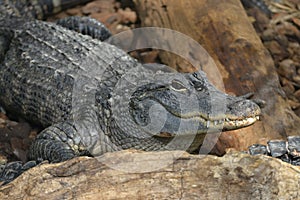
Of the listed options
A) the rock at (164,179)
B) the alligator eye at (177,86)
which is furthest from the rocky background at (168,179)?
the alligator eye at (177,86)

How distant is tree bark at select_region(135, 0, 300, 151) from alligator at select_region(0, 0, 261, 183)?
34 centimetres

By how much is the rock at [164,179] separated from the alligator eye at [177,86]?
753 mm

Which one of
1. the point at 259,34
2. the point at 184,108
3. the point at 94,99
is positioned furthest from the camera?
the point at 259,34

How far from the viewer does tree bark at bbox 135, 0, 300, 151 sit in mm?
3379

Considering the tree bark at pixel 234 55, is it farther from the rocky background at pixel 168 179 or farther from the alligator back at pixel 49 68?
the rocky background at pixel 168 179

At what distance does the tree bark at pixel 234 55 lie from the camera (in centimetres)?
338

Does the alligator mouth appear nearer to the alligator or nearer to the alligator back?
the alligator

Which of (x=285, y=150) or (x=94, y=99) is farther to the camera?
(x=94, y=99)

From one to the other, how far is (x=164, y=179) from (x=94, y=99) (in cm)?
134

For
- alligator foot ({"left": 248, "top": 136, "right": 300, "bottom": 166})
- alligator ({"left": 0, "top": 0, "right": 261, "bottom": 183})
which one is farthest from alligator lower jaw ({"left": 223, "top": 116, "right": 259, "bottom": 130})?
alligator foot ({"left": 248, "top": 136, "right": 300, "bottom": 166})

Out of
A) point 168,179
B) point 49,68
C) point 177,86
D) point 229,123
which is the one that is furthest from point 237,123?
point 49,68

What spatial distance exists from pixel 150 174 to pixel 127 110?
983 mm

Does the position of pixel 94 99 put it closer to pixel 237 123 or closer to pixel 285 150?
pixel 237 123

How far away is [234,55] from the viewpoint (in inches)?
147
